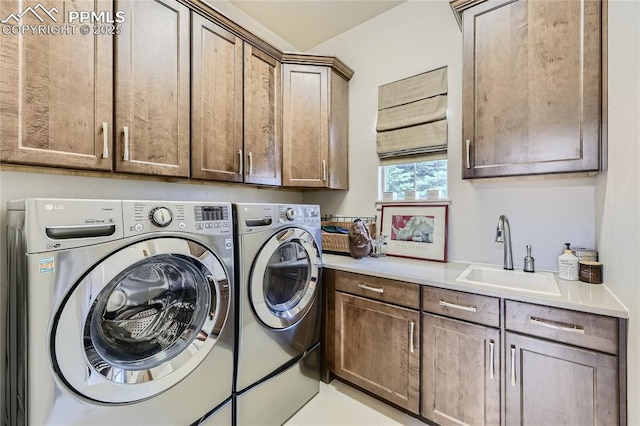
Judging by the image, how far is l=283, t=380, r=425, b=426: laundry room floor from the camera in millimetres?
1683

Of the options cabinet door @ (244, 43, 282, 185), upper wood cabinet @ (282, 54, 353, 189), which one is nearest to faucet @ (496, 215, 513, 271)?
upper wood cabinet @ (282, 54, 353, 189)

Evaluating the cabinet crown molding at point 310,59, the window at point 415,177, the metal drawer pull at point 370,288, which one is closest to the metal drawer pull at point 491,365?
the metal drawer pull at point 370,288

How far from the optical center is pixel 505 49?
1575 mm

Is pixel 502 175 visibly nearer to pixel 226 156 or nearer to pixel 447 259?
pixel 447 259

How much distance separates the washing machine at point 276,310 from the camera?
1.44m

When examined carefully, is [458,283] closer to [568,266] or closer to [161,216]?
[568,266]

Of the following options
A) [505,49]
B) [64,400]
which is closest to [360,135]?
[505,49]

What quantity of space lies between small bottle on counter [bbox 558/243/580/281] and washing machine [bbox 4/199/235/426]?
177cm

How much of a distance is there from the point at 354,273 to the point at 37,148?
1.66 meters

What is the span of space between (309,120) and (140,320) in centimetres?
179

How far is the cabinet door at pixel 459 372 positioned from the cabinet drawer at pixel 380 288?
5.0 inches

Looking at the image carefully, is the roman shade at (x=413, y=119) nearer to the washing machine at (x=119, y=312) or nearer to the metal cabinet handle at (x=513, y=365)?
the metal cabinet handle at (x=513, y=365)

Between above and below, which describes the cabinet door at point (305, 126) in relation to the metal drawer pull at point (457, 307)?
above

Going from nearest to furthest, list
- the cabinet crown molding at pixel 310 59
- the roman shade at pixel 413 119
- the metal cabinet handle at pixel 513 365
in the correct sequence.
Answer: the metal cabinet handle at pixel 513 365 < the roman shade at pixel 413 119 < the cabinet crown molding at pixel 310 59
